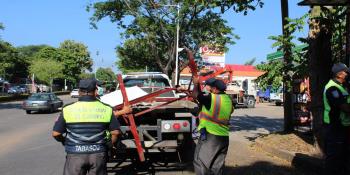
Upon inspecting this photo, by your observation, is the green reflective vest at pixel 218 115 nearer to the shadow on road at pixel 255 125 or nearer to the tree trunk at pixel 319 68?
the tree trunk at pixel 319 68

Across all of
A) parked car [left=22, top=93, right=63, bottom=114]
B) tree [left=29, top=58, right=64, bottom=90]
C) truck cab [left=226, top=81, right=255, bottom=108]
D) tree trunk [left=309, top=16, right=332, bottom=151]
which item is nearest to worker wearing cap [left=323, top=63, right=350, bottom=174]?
tree trunk [left=309, top=16, right=332, bottom=151]

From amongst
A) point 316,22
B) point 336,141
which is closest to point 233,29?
point 316,22

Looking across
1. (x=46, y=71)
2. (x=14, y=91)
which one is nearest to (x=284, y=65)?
(x=14, y=91)

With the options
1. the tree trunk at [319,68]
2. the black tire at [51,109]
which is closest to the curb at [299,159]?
the tree trunk at [319,68]

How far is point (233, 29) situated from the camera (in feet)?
131

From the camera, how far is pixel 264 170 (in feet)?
30.0

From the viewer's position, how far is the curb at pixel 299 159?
841 cm

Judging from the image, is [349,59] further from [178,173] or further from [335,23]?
[178,173]

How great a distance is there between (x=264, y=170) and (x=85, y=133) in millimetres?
4868

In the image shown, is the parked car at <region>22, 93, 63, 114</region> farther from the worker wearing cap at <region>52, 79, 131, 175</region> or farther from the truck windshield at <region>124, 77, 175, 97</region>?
the worker wearing cap at <region>52, 79, 131, 175</region>

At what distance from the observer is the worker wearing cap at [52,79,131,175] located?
5090mm

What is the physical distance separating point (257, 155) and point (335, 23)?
3.32 metres

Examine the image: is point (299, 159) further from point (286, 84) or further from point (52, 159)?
point (52, 159)

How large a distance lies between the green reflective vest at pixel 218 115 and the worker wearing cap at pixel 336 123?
124 centimetres
